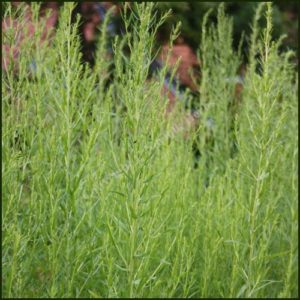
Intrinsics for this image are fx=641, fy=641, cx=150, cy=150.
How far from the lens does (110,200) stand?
9.50ft

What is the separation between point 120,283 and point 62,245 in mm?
305

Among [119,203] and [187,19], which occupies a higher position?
[187,19]

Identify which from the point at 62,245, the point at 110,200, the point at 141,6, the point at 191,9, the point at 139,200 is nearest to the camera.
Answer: the point at 139,200

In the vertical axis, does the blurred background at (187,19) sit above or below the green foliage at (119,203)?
above

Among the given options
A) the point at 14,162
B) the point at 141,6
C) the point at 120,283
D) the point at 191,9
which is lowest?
the point at 120,283

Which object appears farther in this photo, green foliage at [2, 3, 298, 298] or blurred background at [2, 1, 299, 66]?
blurred background at [2, 1, 299, 66]

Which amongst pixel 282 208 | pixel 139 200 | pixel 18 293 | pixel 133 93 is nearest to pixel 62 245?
pixel 18 293

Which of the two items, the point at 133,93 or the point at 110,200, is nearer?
the point at 133,93

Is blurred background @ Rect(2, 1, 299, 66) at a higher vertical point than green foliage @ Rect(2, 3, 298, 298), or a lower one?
higher

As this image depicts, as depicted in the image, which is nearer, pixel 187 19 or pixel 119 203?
pixel 119 203

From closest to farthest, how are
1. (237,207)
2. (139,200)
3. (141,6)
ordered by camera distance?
(139,200)
(141,6)
(237,207)

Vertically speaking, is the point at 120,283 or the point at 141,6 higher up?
the point at 141,6

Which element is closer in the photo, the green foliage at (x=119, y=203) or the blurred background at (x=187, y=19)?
the green foliage at (x=119, y=203)

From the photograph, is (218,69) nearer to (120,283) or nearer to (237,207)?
(237,207)
